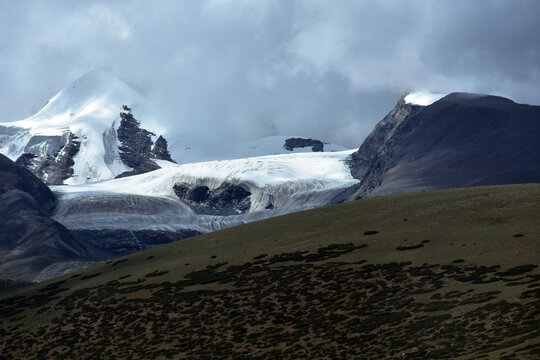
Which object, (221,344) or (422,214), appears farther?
(422,214)

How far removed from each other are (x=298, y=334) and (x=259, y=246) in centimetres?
3514

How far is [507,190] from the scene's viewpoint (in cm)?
10562

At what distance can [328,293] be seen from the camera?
→ 78.6 meters

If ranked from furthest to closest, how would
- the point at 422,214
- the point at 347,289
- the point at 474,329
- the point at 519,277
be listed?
the point at 422,214, the point at 347,289, the point at 519,277, the point at 474,329

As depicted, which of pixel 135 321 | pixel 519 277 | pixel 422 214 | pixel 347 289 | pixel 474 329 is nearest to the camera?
pixel 474 329

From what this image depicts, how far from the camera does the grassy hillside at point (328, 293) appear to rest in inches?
2479

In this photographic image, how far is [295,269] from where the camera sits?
290 ft

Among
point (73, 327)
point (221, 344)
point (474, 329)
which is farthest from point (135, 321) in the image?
point (474, 329)

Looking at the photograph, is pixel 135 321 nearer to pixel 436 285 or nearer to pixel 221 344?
pixel 221 344

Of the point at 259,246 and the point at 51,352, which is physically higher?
the point at 259,246

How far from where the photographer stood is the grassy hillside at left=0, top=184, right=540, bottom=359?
6297 cm

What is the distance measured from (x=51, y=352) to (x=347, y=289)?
29975mm

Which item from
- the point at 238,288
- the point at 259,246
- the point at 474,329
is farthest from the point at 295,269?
the point at 474,329

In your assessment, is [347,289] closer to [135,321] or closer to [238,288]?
[238,288]
